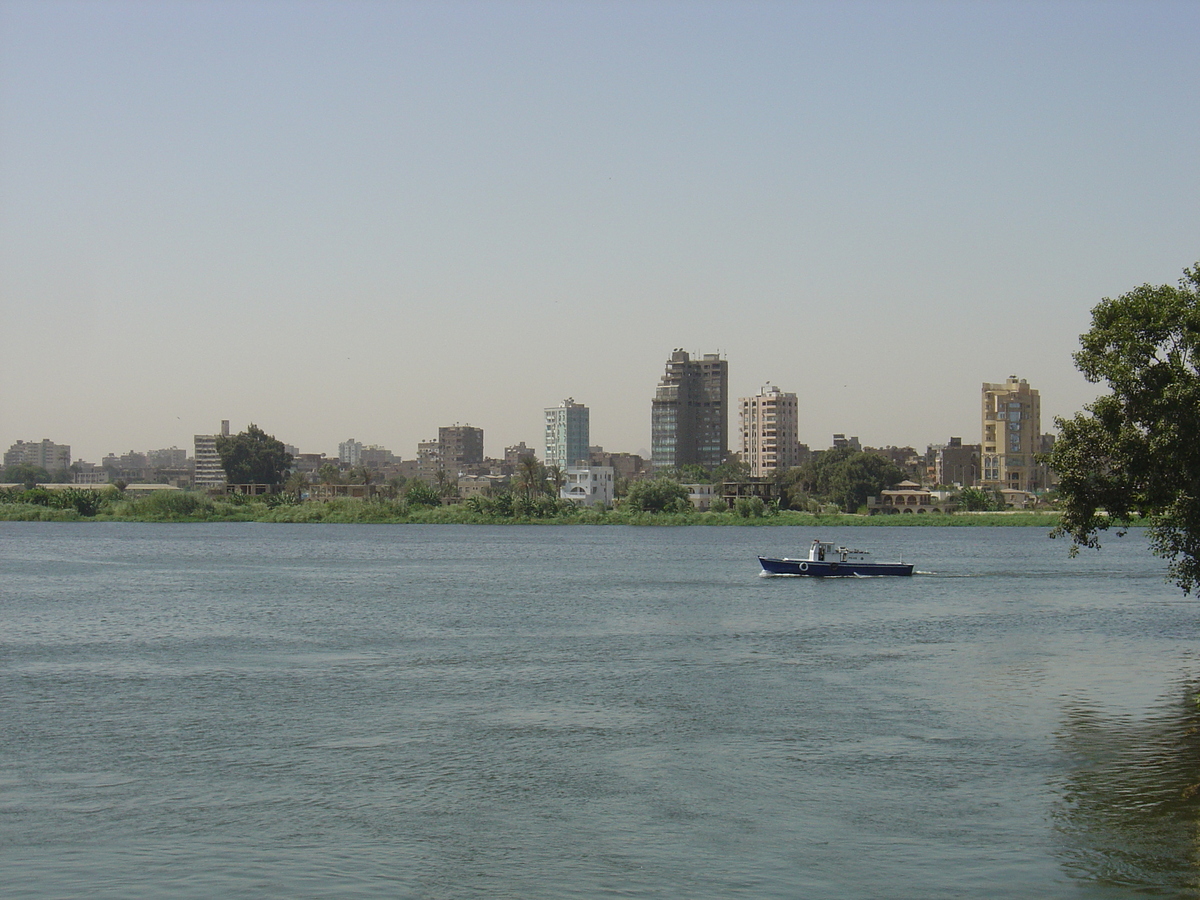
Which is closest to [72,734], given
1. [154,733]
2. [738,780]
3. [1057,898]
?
[154,733]

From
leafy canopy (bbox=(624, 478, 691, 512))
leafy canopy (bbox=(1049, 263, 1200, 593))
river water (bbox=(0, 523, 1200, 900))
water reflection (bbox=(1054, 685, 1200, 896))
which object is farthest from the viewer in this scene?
leafy canopy (bbox=(624, 478, 691, 512))

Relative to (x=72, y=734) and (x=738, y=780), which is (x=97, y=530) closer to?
(x=72, y=734)

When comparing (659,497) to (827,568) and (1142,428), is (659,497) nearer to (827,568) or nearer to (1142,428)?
(827,568)

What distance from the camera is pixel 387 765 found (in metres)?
28.0

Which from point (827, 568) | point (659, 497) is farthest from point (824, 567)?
point (659, 497)

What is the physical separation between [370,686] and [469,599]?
3287 centimetres

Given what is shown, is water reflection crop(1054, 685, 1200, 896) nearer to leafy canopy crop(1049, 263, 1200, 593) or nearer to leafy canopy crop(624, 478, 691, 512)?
leafy canopy crop(1049, 263, 1200, 593)

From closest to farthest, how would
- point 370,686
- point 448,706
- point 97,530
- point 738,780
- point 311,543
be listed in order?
point 738,780 → point 448,706 → point 370,686 → point 311,543 → point 97,530

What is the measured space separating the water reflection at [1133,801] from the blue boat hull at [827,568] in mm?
52525

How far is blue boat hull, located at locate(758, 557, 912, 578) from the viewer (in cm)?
8681

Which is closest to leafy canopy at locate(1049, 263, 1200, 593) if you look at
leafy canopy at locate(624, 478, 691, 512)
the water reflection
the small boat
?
the water reflection

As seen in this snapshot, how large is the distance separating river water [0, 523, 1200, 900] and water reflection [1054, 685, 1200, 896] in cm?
10

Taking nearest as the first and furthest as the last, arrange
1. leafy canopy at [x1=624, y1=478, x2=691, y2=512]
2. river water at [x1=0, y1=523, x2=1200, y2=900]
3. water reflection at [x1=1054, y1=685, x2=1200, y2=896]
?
water reflection at [x1=1054, y1=685, x2=1200, y2=896]
river water at [x1=0, y1=523, x2=1200, y2=900]
leafy canopy at [x1=624, y1=478, x2=691, y2=512]

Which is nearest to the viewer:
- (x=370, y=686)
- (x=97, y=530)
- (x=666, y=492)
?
(x=370, y=686)
